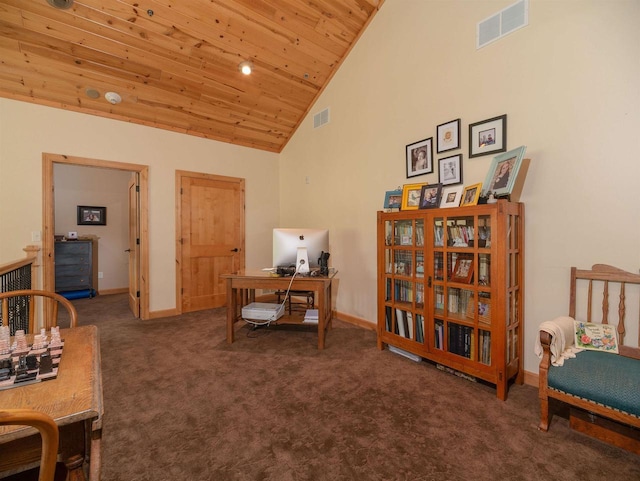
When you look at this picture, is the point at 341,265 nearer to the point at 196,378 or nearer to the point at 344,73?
the point at 196,378

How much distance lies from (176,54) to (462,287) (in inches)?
148

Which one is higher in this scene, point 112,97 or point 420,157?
point 112,97

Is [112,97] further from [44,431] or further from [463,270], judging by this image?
[463,270]

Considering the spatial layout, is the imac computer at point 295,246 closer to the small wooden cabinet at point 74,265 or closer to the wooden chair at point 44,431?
the wooden chair at point 44,431

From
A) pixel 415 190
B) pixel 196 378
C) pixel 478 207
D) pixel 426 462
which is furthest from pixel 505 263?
pixel 196 378

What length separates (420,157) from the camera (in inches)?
116

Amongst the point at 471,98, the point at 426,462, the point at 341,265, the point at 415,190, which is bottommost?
the point at 426,462

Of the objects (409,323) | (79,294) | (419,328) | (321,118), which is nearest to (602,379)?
(419,328)

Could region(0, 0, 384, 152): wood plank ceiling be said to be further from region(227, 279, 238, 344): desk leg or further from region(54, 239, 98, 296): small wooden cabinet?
region(54, 239, 98, 296): small wooden cabinet

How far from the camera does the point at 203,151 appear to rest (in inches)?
173

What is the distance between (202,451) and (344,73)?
416 cm

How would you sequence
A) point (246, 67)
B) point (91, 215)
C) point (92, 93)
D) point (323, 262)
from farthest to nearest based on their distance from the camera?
point (91, 215)
point (246, 67)
point (92, 93)
point (323, 262)

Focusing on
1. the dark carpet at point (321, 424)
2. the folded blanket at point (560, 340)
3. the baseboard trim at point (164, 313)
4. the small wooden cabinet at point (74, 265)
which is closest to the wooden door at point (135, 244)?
the baseboard trim at point (164, 313)

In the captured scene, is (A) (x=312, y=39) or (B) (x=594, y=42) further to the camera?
(A) (x=312, y=39)
